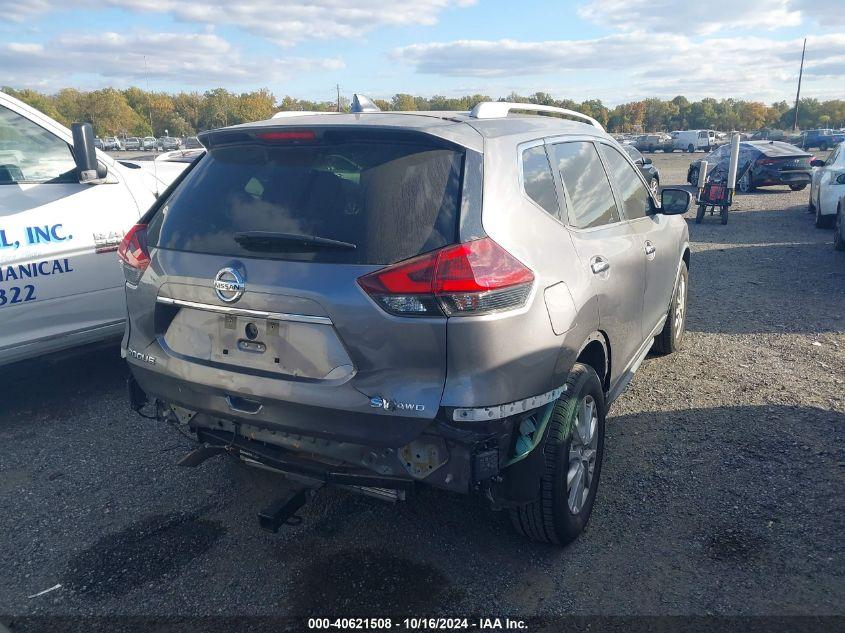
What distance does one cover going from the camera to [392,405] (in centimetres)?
243

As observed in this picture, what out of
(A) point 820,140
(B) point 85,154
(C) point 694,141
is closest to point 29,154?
(B) point 85,154

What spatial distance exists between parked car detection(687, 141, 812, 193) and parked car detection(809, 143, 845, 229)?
523cm

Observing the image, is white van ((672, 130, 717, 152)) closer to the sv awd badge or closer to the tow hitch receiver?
the tow hitch receiver

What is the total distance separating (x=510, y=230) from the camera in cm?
264

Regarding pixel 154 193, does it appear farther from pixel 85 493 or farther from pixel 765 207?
pixel 765 207

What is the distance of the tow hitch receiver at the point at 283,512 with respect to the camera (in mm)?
2828

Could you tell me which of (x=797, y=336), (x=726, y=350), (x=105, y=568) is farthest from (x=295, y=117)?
(x=797, y=336)

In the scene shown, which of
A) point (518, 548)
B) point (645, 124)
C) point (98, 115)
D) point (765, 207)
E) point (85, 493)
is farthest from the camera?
point (645, 124)

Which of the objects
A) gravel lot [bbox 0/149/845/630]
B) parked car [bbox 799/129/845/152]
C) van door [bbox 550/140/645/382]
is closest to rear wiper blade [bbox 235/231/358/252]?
gravel lot [bbox 0/149/845/630]

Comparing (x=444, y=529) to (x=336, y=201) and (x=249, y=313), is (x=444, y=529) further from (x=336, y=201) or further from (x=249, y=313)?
(x=336, y=201)

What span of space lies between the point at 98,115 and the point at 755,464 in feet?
68.2

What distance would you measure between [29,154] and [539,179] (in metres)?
3.66

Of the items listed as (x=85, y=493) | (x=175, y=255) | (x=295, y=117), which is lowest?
(x=85, y=493)

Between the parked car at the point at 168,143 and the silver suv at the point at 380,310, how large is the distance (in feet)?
62.1
